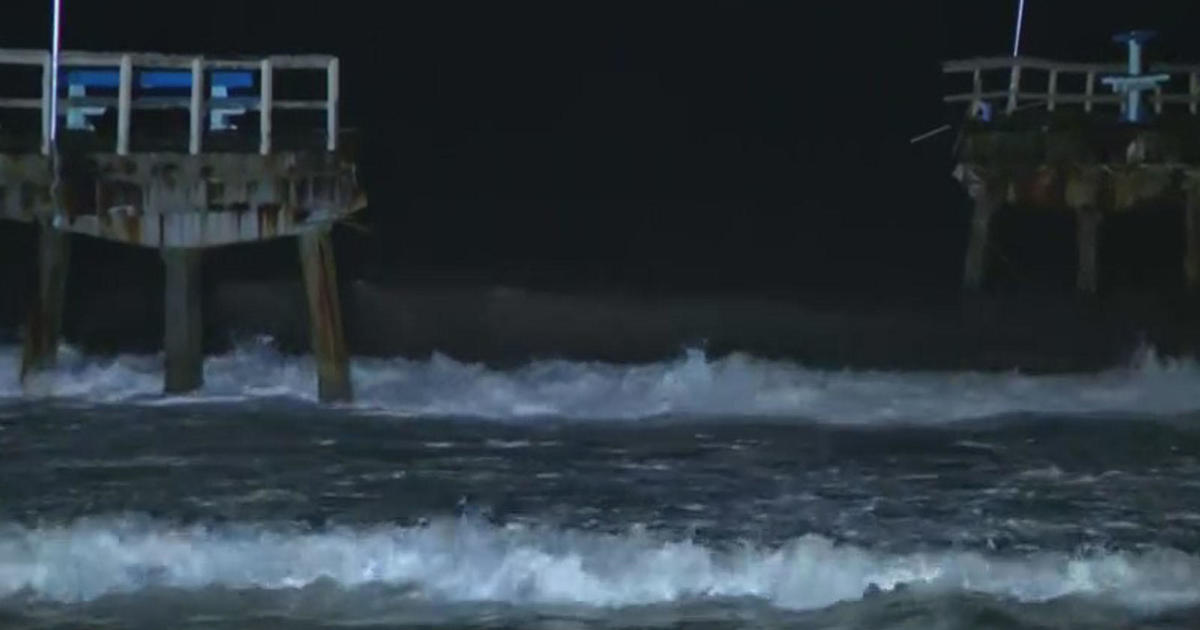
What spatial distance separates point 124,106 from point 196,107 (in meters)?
0.64

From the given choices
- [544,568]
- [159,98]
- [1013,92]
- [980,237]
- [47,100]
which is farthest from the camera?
[980,237]

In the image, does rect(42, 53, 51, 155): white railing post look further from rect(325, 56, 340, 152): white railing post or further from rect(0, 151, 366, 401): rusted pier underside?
rect(325, 56, 340, 152): white railing post

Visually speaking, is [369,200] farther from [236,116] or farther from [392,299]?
[236,116]

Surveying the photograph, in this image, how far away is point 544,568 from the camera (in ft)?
61.9

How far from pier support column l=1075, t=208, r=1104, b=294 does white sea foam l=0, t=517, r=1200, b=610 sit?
981cm

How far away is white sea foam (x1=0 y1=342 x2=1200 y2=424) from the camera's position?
26.9 metres

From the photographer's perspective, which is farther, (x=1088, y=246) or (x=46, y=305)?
(x=1088, y=246)

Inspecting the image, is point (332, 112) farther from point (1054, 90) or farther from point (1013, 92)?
point (1054, 90)

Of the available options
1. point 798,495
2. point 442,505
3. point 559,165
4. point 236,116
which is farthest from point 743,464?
point 559,165

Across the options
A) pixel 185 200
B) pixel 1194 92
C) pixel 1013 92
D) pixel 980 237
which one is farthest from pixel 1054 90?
pixel 185 200

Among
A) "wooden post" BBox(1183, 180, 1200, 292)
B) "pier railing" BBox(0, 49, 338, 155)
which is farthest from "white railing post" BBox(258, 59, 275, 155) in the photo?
"wooden post" BBox(1183, 180, 1200, 292)

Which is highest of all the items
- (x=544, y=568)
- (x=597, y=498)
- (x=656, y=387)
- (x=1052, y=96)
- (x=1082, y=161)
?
(x=1052, y=96)

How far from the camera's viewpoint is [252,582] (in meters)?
18.6

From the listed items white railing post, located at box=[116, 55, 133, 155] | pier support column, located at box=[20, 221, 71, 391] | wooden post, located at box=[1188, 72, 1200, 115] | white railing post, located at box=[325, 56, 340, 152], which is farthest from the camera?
wooden post, located at box=[1188, 72, 1200, 115]
